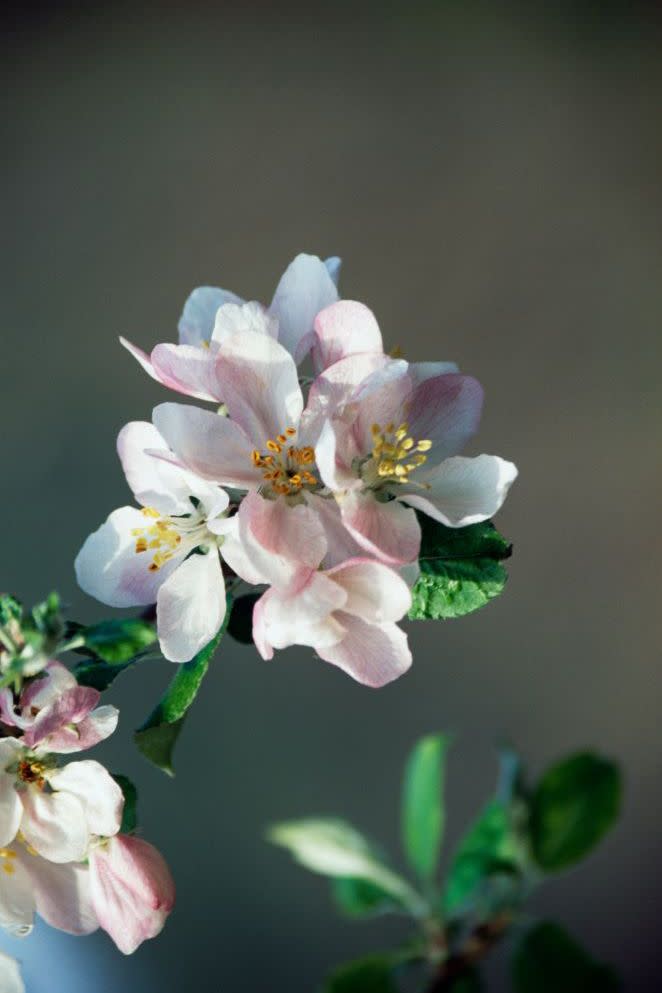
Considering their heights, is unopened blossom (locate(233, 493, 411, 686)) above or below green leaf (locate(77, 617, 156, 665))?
above

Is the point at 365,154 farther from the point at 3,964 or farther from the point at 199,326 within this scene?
the point at 3,964

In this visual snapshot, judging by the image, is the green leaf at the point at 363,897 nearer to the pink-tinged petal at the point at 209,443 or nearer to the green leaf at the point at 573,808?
the green leaf at the point at 573,808

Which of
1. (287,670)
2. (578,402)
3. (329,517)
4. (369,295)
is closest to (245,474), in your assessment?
(329,517)

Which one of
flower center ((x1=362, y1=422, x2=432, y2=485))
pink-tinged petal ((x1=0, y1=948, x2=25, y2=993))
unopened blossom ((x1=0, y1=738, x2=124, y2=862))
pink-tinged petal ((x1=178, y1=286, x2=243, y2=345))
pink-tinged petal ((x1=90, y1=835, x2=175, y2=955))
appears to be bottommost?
pink-tinged petal ((x1=0, y1=948, x2=25, y2=993))

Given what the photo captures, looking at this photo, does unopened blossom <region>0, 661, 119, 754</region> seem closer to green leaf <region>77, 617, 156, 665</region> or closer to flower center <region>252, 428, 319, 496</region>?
green leaf <region>77, 617, 156, 665</region>

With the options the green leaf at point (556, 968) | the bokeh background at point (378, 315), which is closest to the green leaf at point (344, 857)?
the green leaf at point (556, 968)

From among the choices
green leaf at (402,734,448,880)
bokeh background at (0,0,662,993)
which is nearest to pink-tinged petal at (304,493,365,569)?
→ green leaf at (402,734,448,880)
